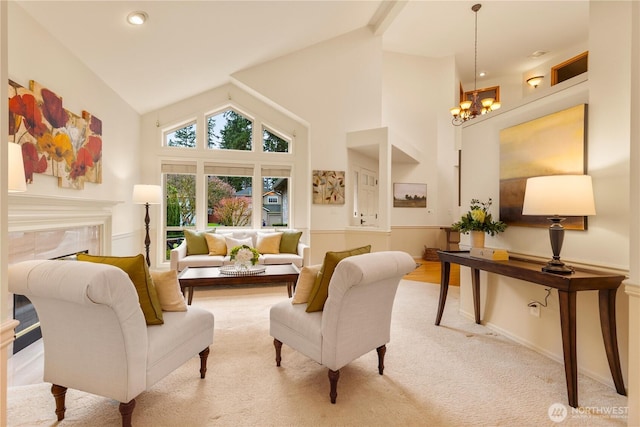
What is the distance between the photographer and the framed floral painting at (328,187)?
577 centimetres

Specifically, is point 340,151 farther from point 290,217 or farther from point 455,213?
point 455,213

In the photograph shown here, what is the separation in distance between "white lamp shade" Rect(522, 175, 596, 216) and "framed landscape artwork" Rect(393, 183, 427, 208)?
510 cm

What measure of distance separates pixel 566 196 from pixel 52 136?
4.22m

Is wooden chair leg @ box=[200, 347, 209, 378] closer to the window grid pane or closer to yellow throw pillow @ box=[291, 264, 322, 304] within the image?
yellow throw pillow @ box=[291, 264, 322, 304]

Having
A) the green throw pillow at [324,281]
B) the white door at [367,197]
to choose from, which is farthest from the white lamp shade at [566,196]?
the white door at [367,197]

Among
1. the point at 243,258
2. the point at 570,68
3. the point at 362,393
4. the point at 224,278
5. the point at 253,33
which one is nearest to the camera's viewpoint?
the point at 362,393

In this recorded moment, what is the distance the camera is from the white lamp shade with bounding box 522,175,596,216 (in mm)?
1951

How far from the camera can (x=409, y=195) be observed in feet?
23.6

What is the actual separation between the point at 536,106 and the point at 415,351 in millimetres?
2373

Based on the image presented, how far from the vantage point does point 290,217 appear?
5992mm

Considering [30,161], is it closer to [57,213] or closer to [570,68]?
[57,213]

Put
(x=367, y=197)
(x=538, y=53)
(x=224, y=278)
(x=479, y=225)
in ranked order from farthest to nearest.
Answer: (x=367, y=197)
(x=538, y=53)
(x=224, y=278)
(x=479, y=225)

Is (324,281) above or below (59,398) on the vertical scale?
above

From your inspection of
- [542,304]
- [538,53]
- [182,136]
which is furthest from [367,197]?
[538,53]
